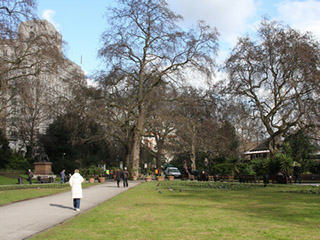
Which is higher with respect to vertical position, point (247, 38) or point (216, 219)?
point (247, 38)

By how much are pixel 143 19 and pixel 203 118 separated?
39.4 feet

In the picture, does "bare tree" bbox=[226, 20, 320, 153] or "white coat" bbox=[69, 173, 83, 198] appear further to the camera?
"bare tree" bbox=[226, 20, 320, 153]

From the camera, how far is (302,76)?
1396 inches

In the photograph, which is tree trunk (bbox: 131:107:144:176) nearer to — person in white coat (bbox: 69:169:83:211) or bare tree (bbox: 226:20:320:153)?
bare tree (bbox: 226:20:320:153)

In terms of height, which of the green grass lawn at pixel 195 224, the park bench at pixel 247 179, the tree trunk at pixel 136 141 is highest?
the tree trunk at pixel 136 141

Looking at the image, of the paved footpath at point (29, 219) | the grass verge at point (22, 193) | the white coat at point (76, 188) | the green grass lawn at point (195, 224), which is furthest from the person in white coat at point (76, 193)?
the grass verge at point (22, 193)

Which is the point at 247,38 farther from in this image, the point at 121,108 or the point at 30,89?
the point at 30,89

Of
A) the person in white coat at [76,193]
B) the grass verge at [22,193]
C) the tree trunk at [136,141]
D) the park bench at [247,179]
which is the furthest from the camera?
the tree trunk at [136,141]

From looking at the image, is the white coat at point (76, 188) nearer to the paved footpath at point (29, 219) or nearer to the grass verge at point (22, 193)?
the paved footpath at point (29, 219)

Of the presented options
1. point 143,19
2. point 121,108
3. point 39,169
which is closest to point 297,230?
point 121,108

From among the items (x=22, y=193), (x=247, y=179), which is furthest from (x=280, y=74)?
(x=22, y=193)

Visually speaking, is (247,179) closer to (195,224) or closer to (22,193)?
(22,193)

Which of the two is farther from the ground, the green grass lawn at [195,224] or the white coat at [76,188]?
the white coat at [76,188]

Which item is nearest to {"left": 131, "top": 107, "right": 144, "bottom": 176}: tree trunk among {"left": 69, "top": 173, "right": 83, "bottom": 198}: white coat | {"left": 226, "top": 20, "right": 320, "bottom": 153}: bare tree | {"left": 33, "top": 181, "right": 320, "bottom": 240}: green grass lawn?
{"left": 226, "top": 20, "right": 320, "bottom": 153}: bare tree
